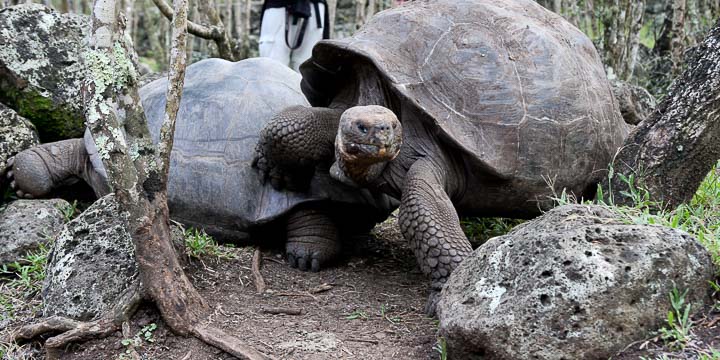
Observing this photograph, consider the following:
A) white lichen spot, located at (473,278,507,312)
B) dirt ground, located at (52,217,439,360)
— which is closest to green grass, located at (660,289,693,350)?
white lichen spot, located at (473,278,507,312)

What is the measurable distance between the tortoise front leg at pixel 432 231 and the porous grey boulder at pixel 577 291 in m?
0.64

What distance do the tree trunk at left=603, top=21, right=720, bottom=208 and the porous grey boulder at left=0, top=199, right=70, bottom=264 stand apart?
297cm

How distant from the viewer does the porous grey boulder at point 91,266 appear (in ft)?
10.2

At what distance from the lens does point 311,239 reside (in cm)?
392

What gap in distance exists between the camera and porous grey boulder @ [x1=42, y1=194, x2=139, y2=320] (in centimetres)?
310

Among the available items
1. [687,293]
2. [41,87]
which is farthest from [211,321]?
[41,87]

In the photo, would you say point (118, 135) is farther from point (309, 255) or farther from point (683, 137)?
point (683, 137)

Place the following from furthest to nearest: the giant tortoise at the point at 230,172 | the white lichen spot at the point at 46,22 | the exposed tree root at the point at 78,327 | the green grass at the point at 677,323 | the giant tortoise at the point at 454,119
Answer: the white lichen spot at the point at 46,22 < the giant tortoise at the point at 230,172 < the giant tortoise at the point at 454,119 < the exposed tree root at the point at 78,327 < the green grass at the point at 677,323

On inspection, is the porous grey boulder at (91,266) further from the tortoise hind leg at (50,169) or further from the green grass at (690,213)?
the green grass at (690,213)

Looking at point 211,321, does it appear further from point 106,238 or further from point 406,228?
point 406,228

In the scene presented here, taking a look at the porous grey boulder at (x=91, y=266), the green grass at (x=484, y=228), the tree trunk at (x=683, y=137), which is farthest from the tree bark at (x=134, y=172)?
the green grass at (x=484, y=228)

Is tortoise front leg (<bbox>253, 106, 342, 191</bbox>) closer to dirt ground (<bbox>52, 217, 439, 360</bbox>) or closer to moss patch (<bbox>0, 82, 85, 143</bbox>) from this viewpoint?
dirt ground (<bbox>52, 217, 439, 360</bbox>)

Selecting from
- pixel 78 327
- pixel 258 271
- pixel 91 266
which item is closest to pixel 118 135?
pixel 91 266

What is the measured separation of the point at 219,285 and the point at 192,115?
48.7 inches
